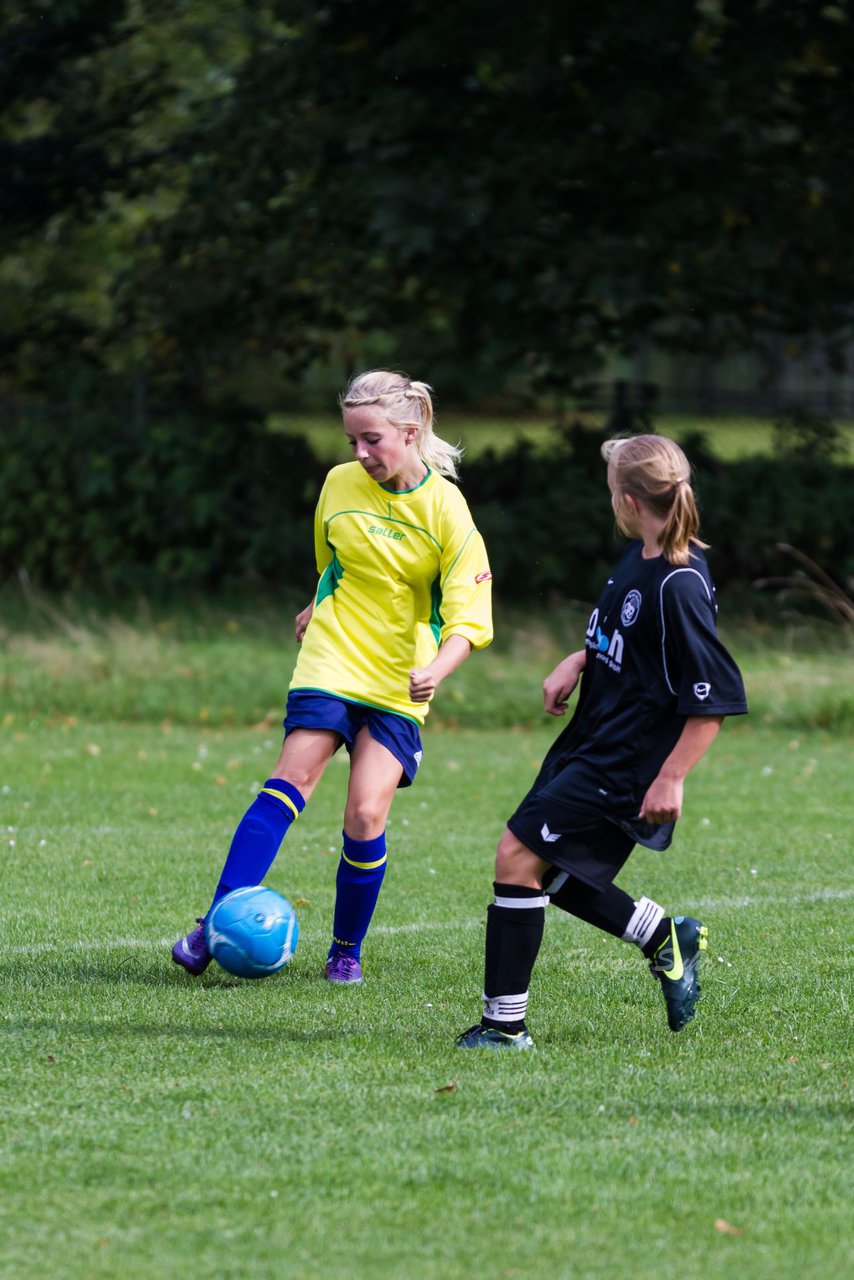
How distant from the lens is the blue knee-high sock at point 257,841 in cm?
523

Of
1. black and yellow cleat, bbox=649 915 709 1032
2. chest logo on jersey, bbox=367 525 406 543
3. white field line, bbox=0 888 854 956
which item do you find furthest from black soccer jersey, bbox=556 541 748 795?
white field line, bbox=0 888 854 956

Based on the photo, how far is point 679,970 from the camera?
189 inches

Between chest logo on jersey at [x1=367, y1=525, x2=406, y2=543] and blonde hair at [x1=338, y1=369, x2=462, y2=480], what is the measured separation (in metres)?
0.26

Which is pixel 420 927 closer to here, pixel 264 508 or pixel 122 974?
pixel 122 974

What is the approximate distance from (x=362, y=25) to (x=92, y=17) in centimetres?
276

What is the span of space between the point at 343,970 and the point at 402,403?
5.97 ft

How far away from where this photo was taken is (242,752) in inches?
428

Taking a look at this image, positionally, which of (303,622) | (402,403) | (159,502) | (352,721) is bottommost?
(159,502)

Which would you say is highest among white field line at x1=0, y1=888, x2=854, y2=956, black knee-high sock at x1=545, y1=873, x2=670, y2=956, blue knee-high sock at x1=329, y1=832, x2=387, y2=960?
black knee-high sock at x1=545, y1=873, x2=670, y2=956

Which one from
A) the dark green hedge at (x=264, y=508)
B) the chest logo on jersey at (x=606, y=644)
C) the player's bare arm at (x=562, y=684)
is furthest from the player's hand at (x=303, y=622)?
the dark green hedge at (x=264, y=508)

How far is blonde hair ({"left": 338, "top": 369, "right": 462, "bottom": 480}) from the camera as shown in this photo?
5.27 m

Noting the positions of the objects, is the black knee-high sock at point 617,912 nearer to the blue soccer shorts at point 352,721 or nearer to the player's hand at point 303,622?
the blue soccer shorts at point 352,721

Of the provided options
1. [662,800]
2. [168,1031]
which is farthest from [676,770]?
[168,1031]

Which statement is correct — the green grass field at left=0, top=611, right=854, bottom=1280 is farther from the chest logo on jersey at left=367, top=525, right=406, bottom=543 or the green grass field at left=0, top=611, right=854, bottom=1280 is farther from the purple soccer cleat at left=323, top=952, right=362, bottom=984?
the chest logo on jersey at left=367, top=525, right=406, bottom=543
